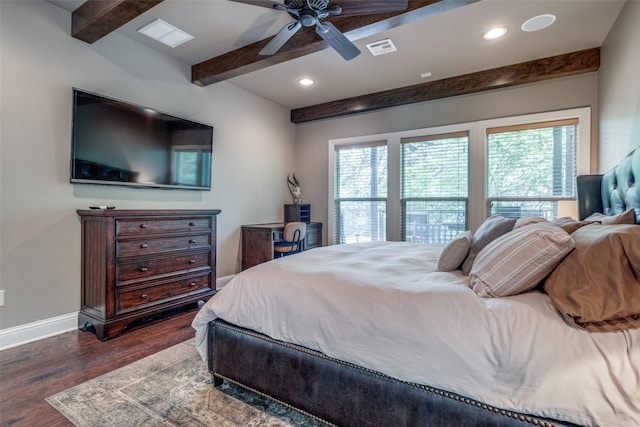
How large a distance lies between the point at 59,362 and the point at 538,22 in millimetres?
4585

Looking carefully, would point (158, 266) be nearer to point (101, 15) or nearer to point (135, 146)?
point (135, 146)

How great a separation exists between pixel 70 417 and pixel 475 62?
4454mm

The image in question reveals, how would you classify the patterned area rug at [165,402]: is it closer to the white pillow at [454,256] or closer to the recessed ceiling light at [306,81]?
the white pillow at [454,256]

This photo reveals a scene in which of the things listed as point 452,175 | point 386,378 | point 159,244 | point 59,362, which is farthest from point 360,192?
point 59,362

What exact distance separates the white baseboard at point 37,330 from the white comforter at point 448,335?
5.78 ft

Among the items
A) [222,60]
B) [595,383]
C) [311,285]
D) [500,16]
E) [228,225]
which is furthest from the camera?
[228,225]

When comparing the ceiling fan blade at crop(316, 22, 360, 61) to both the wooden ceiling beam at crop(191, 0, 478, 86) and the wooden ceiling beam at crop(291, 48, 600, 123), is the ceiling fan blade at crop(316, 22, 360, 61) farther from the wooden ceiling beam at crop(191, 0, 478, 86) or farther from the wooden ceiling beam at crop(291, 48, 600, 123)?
the wooden ceiling beam at crop(291, 48, 600, 123)

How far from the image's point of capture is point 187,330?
2650mm

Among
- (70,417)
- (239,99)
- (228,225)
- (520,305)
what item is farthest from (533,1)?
(70,417)

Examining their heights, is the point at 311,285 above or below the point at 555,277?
below

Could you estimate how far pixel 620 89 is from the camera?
2.58 meters

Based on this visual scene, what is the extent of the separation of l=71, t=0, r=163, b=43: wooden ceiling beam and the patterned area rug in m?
2.49

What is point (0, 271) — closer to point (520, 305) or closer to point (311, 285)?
point (311, 285)

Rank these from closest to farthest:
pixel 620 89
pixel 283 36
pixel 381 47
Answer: pixel 283 36, pixel 620 89, pixel 381 47
